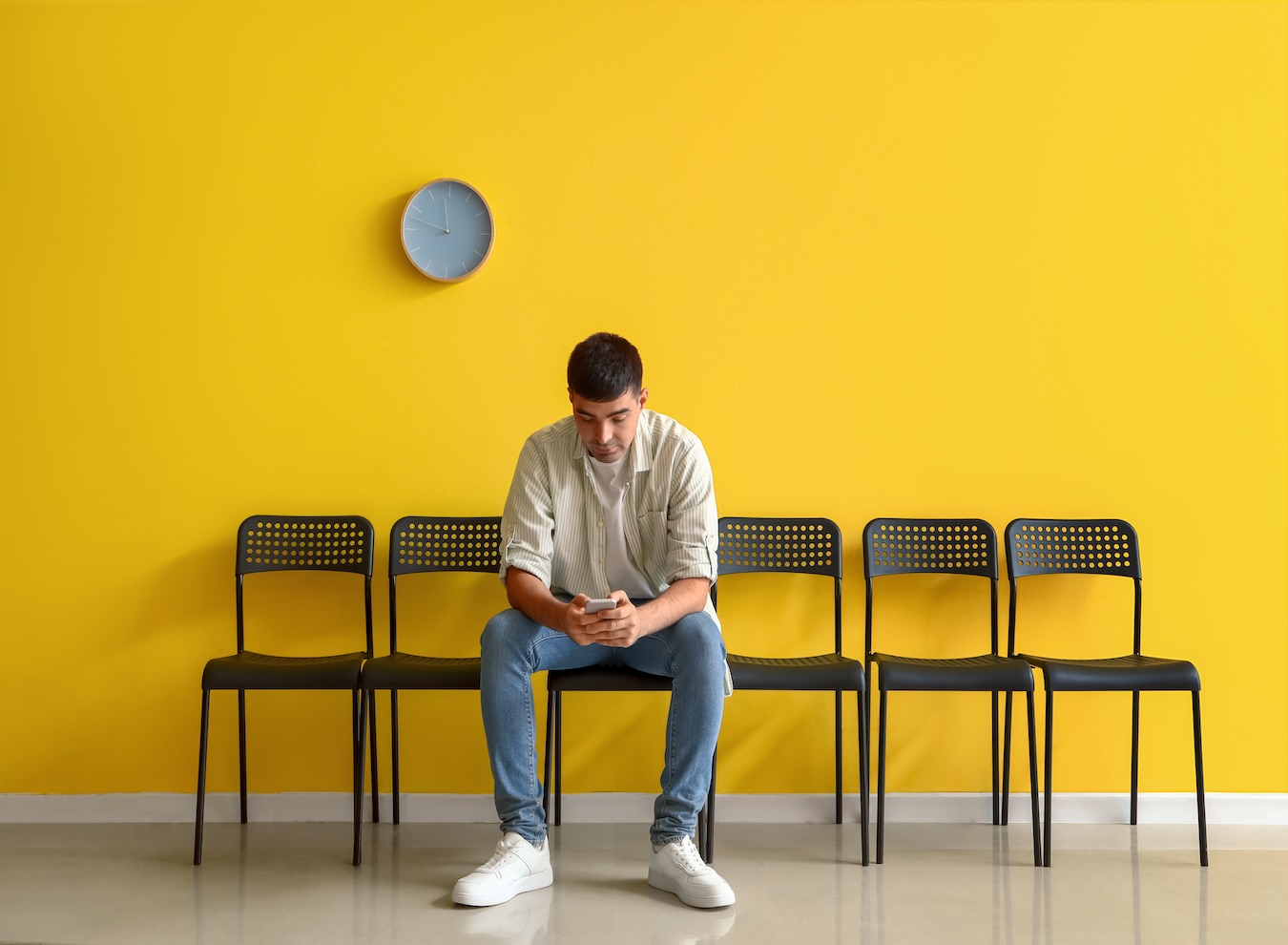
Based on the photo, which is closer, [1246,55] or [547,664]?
[547,664]

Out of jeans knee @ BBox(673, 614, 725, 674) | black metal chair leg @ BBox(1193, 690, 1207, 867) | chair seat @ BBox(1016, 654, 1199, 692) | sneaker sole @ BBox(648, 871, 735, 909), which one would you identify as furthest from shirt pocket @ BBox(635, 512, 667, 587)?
black metal chair leg @ BBox(1193, 690, 1207, 867)

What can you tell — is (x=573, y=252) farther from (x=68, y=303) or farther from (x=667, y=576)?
(x=68, y=303)

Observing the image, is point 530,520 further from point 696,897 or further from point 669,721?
point 696,897

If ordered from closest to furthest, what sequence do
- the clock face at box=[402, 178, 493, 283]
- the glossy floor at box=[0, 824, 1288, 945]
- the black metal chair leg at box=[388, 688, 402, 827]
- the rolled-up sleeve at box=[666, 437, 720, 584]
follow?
1. the glossy floor at box=[0, 824, 1288, 945]
2. the rolled-up sleeve at box=[666, 437, 720, 584]
3. the black metal chair leg at box=[388, 688, 402, 827]
4. the clock face at box=[402, 178, 493, 283]

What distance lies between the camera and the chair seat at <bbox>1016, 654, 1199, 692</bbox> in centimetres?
282

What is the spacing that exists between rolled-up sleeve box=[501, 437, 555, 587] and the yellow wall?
2.11 feet

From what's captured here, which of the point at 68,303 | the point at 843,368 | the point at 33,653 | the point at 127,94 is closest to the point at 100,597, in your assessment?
the point at 33,653

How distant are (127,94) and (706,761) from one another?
283cm

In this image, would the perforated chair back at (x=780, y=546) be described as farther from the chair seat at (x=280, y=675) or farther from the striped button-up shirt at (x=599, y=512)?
the chair seat at (x=280, y=675)

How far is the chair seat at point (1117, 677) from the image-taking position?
9.26 feet

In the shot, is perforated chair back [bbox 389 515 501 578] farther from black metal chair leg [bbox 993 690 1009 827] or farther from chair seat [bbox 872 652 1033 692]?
black metal chair leg [bbox 993 690 1009 827]

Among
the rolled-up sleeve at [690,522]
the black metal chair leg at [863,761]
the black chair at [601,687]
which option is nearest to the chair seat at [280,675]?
the black chair at [601,687]

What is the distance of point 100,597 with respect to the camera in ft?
10.8

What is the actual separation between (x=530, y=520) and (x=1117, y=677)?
171 cm
